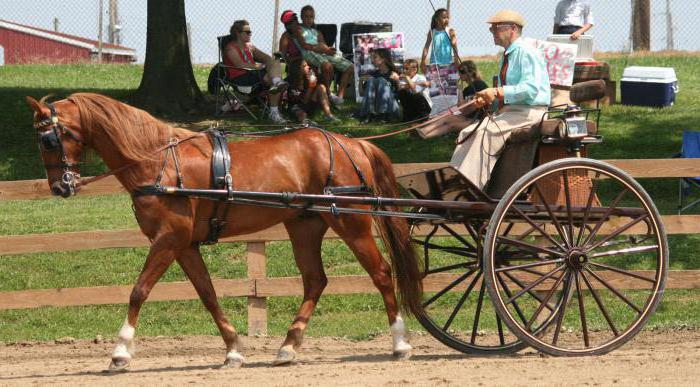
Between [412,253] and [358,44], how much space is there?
30.6 feet

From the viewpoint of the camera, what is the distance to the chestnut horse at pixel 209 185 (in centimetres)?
747

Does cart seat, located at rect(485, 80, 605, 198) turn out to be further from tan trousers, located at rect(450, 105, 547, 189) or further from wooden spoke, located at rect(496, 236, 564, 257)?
wooden spoke, located at rect(496, 236, 564, 257)

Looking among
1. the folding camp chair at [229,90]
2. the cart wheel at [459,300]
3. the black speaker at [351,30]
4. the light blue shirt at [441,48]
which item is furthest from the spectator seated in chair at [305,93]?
the cart wheel at [459,300]

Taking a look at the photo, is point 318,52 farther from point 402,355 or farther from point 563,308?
point 563,308

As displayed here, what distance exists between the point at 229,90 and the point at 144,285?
9.60 metres

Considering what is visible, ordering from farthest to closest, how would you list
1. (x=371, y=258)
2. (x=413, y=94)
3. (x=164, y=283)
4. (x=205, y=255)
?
1. (x=413, y=94)
2. (x=205, y=255)
3. (x=164, y=283)
4. (x=371, y=258)

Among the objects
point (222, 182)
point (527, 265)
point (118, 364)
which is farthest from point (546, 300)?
point (118, 364)

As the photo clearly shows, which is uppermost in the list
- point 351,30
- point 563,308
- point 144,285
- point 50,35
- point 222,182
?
point 50,35

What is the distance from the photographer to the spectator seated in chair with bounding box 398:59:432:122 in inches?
592

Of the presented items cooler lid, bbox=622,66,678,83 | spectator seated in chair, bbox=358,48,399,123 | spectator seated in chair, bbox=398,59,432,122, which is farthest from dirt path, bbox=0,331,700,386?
cooler lid, bbox=622,66,678,83

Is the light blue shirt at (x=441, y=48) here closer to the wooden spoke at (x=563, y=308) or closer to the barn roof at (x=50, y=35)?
the wooden spoke at (x=563, y=308)

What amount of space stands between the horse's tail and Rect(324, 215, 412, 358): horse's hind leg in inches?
3.3

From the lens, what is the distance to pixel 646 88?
17.7 meters

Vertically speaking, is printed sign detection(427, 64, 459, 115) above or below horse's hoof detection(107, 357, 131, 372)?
above
